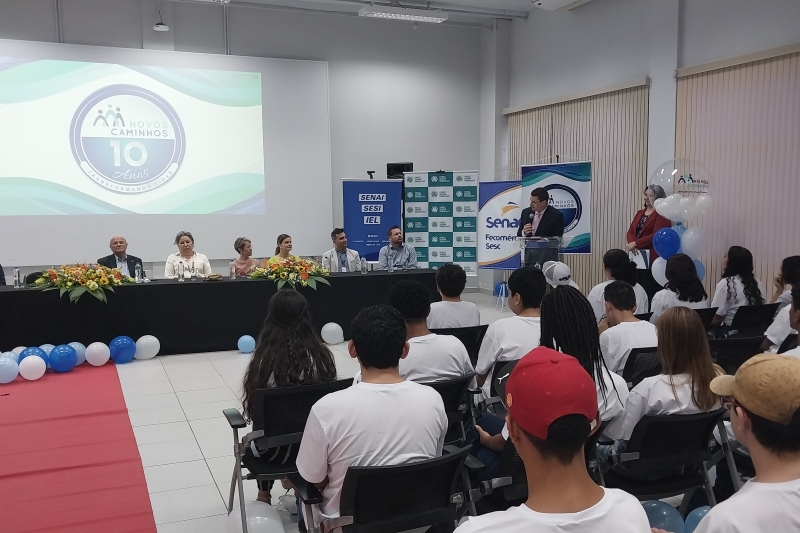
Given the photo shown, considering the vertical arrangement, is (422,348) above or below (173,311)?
above

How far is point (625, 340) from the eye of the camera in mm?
3371

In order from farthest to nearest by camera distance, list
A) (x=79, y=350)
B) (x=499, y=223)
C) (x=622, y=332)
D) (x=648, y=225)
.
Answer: (x=499, y=223) < (x=648, y=225) < (x=79, y=350) < (x=622, y=332)

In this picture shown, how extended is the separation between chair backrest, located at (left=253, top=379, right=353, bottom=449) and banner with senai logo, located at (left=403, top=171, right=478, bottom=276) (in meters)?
7.02

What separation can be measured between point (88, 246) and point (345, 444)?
7598 mm

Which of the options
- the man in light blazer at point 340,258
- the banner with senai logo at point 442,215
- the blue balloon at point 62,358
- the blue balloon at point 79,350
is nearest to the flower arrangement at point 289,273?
the man in light blazer at point 340,258

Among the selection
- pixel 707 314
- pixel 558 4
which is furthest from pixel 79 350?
pixel 558 4

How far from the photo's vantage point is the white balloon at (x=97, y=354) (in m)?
5.95

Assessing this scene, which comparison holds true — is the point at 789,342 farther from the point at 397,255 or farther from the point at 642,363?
the point at 397,255

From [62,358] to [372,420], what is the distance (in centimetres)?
466

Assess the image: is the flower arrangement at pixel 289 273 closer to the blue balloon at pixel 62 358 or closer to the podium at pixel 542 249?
the blue balloon at pixel 62 358

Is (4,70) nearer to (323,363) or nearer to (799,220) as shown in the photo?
(323,363)

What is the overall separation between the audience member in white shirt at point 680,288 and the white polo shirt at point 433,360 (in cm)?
210

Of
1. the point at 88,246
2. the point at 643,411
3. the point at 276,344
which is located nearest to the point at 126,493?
the point at 276,344

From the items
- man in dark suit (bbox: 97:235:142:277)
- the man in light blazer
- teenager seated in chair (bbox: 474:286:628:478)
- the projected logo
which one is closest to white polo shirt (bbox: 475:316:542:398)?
teenager seated in chair (bbox: 474:286:628:478)
